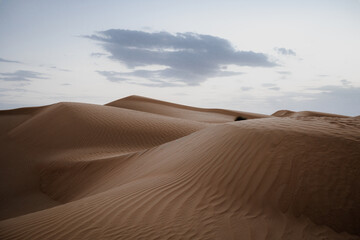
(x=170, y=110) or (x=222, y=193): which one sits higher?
(x=170, y=110)

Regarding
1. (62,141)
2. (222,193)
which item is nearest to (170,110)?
(62,141)

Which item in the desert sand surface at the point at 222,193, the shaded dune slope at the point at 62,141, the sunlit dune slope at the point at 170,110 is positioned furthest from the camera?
the sunlit dune slope at the point at 170,110

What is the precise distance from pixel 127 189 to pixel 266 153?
2.74 m

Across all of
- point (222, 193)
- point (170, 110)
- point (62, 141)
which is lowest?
point (62, 141)

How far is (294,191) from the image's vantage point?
4.32 m

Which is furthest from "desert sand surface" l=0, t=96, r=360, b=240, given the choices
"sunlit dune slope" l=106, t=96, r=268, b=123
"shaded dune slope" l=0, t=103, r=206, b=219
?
"sunlit dune slope" l=106, t=96, r=268, b=123

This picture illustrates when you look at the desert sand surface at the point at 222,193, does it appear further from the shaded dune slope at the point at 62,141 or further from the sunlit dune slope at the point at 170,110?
the sunlit dune slope at the point at 170,110

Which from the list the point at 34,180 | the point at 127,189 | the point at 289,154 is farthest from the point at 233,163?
the point at 34,180

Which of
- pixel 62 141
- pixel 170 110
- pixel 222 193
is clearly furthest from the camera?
pixel 170 110

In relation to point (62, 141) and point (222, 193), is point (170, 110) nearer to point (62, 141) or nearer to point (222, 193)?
point (62, 141)

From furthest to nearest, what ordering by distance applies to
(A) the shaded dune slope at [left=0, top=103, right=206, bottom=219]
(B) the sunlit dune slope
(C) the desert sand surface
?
(B) the sunlit dune slope → (A) the shaded dune slope at [left=0, top=103, right=206, bottom=219] → (C) the desert sand surface

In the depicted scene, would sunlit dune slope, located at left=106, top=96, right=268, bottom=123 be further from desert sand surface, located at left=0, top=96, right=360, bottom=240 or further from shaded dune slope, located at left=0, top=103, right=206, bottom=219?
desert sand surface, located at left=0, top=96, right=360, bottom=240

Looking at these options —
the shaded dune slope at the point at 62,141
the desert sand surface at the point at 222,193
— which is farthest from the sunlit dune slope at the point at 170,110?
the desert sand surface at the point at 222,193

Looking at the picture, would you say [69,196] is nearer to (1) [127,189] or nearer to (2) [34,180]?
(2) [34,180]
